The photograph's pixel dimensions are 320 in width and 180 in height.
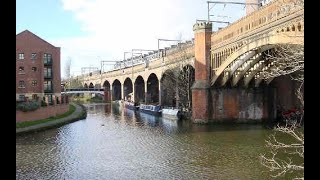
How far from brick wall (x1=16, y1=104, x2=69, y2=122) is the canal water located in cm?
312

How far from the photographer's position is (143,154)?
20750 mm

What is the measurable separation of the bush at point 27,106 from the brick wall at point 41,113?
337 millimetres

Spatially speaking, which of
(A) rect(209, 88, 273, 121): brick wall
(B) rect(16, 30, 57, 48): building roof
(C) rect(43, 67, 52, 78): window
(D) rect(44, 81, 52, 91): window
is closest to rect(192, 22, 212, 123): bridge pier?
(A) rect(209, 88, 273, 121): brick wall

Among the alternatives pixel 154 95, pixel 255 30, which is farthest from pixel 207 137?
pixel 154 95

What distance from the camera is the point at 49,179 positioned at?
49.8ft

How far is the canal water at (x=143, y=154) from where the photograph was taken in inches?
637

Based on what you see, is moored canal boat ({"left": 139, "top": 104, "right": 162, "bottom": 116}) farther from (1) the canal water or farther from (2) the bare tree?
(2) the bare tree

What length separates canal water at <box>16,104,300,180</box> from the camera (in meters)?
16.2

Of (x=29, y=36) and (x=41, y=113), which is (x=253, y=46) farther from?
(x=29, y=36)

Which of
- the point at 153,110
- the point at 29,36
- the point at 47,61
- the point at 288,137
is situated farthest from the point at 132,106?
the point at 288,137
